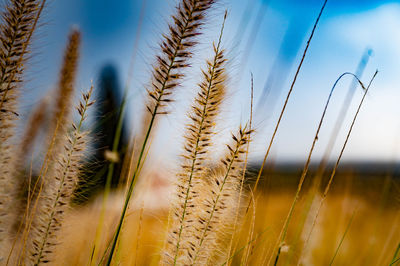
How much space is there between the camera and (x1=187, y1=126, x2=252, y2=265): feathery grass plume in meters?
0.92

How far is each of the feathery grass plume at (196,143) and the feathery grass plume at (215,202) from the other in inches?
1.3

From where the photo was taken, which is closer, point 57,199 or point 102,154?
point 57,199

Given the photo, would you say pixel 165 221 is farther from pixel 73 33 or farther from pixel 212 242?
pixel 73 33

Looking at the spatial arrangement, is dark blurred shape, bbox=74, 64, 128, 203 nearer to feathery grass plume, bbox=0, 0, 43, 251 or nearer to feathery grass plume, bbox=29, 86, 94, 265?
feathery grass plume, bbox=29, 86, 94, 265

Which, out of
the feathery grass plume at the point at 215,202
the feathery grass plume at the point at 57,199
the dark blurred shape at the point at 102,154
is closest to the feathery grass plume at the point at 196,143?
the feathery grass plume at the point at 215,202

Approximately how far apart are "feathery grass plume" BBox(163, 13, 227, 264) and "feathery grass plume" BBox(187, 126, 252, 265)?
33 millimetres

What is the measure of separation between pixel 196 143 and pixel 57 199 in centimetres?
55

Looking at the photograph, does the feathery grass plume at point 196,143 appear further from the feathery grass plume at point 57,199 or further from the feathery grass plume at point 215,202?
the feathery grass plume at point 57,199

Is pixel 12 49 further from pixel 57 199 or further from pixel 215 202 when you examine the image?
pixel 215 202

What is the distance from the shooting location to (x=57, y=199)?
983 mm

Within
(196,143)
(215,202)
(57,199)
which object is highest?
(196,143)

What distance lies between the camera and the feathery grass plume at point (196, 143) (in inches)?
35.0

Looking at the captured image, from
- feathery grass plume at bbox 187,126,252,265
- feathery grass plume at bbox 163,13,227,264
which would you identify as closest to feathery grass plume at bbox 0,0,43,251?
feathery grass plume at bbox 163,13,227,264

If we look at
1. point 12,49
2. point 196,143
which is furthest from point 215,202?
point 12,49
